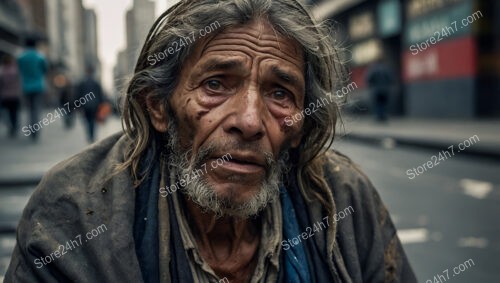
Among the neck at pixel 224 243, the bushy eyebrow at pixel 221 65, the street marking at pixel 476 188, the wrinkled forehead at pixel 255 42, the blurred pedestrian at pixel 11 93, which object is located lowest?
the street marking at pixel 476 188

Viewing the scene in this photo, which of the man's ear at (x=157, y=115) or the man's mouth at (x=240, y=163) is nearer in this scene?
the man's mouth at (x=240, y=163)

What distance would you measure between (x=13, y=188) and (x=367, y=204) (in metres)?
6.19

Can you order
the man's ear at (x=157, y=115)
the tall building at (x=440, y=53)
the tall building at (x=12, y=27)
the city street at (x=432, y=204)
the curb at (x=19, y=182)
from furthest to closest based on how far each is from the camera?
the tall building at (x=12, y=27) < the tall building at (x=440, y=53) < the curb at (x=19, y=182) < the city street at (x=432, y=204) < the man's ear at (x=157, y=115)

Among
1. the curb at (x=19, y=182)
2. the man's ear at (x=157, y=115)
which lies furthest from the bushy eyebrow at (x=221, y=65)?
the curb at (x=19, y=182)

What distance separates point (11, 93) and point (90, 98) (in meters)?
2.05

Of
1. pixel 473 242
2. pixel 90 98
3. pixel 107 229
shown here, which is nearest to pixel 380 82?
pixel 90 98

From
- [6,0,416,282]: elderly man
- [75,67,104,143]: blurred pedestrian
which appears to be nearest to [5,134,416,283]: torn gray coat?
[6,0,416,282]: elderly man

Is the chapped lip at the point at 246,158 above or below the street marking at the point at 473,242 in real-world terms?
above

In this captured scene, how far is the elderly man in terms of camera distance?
1854 millimetres

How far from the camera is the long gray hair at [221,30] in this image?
2049mm

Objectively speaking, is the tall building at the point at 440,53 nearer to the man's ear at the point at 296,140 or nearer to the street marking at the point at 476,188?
the street marking at the point at 476,188

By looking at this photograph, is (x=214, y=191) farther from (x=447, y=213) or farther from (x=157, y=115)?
(x=447, y=213)

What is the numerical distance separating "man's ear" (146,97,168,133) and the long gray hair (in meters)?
0.02

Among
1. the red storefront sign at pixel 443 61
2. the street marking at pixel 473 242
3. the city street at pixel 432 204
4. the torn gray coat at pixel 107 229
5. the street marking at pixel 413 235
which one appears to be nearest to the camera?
the torn gray coat at pixel 107 229
